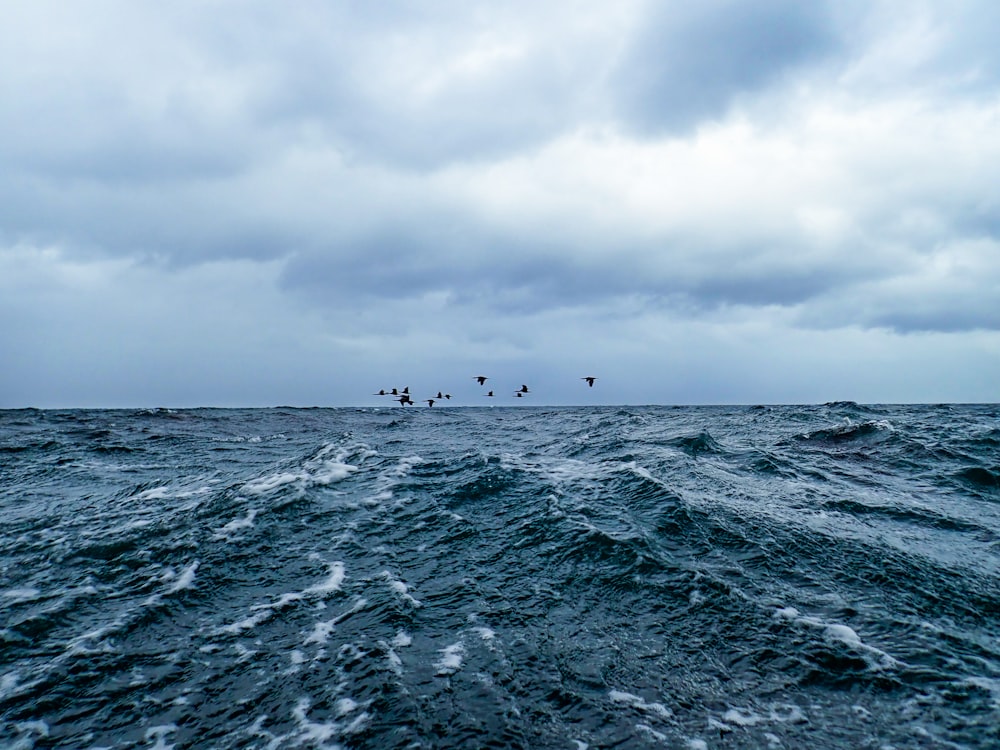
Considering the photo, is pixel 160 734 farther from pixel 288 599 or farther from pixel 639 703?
pixel 639 703

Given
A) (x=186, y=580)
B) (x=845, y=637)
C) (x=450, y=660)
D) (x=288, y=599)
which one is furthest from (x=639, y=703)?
(x=186, y=580)

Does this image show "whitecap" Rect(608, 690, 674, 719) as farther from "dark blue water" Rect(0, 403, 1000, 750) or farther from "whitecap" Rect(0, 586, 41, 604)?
"whitecap" Rect(0, 586, 41, 604)

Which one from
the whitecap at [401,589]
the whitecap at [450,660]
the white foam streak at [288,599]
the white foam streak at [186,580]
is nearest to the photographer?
the whitecap at [450,660]

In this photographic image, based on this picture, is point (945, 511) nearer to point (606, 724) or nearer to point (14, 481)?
point (606, 724)

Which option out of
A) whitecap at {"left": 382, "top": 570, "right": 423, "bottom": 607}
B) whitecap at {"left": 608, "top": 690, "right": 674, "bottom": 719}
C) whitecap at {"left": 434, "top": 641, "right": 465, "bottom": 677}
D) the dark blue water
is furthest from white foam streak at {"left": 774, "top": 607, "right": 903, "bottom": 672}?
whitecap at {"left": 382, "top": 570, "right": 423, "bottom": 607}

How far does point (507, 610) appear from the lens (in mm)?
8211

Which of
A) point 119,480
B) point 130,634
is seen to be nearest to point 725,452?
point 130,634

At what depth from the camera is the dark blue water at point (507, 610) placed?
5.77 meters

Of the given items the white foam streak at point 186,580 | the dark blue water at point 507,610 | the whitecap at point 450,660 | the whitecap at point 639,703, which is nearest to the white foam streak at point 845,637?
the dark blue water at point 507,610

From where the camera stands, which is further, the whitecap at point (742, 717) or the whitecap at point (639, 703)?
the whitecap at point (639, 703)

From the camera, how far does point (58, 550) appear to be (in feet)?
36.0

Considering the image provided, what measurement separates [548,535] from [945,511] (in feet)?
30.6

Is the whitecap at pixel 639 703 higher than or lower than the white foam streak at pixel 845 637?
lower

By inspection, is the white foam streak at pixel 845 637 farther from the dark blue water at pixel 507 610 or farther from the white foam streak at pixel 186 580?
the white foam streak at pixel 186 580
